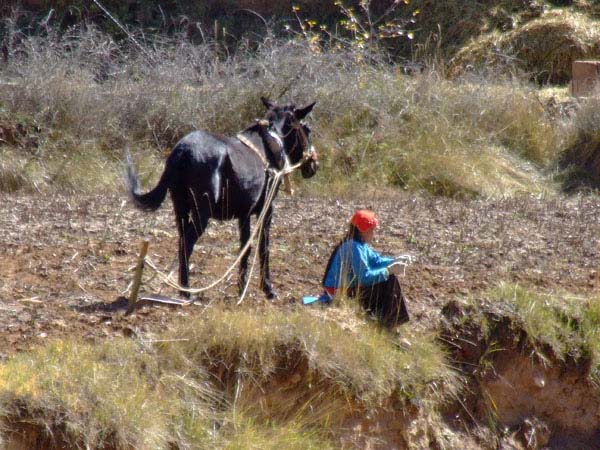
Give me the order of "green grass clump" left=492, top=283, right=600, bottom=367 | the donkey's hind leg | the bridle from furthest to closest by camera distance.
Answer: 1. the bridle
2. "green grass clump" left=492, top=283, right=600, bottom=367
3. the donkey's hind leg

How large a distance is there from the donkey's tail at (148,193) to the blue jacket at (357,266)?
1.19m

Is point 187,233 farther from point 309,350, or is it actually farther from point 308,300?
point 309,350

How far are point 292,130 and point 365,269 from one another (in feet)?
5.41

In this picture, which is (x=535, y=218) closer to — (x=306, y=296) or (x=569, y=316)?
(x=569, y=316)

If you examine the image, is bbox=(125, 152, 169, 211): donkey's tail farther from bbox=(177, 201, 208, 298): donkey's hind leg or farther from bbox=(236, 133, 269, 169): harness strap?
bbox=(236, 133, 269, 169): harness strap

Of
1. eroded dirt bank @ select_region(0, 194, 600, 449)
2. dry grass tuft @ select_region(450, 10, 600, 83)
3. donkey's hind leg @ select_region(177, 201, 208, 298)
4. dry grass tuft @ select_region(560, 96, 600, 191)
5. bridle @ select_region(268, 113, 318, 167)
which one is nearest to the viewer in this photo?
eroded dirt bank @ select_region(0, 194, 600, 449)

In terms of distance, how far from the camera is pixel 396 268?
6.50 metres

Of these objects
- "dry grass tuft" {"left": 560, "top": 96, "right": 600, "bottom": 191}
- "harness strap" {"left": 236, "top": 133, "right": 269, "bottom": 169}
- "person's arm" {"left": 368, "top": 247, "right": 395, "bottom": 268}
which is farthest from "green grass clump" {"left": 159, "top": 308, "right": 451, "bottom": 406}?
"dry grass tuft" {"left": 560, "top": 96, "right": 600, "bottom": 191}

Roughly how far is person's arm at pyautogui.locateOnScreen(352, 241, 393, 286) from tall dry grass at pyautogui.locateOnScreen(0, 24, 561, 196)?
4.99 metres

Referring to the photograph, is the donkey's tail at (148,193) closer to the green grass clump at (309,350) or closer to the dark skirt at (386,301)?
the green grass clump at (309,350)

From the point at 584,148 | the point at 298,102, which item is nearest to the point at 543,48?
the point at 584,148

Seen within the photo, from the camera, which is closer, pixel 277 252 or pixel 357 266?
pixel 357 266

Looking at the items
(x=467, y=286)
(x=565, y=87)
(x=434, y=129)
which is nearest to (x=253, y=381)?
(x=467, y=286)

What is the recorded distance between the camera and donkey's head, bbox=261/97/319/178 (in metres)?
7.77
